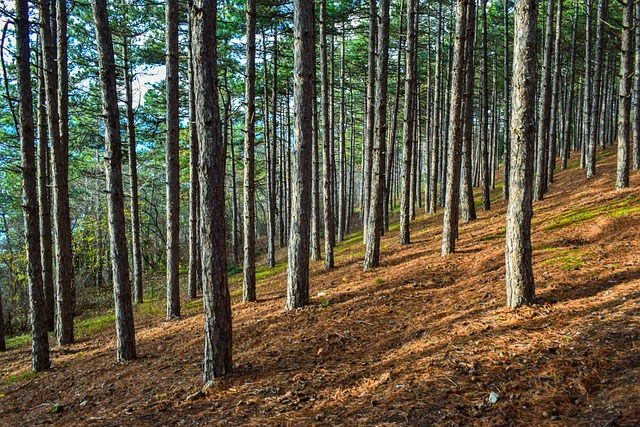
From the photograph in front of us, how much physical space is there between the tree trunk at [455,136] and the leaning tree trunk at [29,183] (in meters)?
9.11

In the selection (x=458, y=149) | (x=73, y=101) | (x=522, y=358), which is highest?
(x=73, y=101)

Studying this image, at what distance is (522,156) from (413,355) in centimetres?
314

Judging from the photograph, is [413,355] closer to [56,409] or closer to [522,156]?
[522,156]

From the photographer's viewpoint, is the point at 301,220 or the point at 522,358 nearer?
the point at 522,358

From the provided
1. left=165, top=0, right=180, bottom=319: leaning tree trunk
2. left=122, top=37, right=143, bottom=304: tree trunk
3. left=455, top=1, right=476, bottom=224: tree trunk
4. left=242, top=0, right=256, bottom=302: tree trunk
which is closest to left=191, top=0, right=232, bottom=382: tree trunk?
left=242, top=0, right=256, bottom=302: tree trunk

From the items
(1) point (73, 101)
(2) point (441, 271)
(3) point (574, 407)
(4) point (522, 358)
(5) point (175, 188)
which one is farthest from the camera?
(1) point (73, 101)

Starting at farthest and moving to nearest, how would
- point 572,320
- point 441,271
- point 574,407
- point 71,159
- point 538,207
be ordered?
point 71,159, point 538,207, point 441,271, point 572,320, point 574,407

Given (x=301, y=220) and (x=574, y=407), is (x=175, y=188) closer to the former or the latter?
(x=301, y=220)

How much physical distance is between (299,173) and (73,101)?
13.8m

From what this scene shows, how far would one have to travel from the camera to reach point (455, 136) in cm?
959

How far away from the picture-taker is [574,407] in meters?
3.26

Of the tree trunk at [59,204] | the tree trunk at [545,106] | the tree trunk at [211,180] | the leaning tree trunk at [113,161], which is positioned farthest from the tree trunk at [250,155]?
the tree trunk at [545,106]

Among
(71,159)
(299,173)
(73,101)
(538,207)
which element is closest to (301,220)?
(299,173)

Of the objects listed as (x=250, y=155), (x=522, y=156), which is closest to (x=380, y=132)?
(x=250, y=155)
